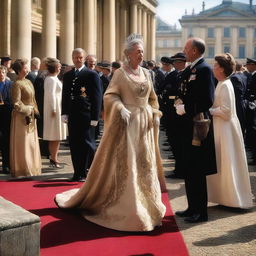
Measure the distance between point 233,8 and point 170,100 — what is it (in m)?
116

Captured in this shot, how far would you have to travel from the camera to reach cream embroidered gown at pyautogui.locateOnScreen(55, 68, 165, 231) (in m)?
5.83

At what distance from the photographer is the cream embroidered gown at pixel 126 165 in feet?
19.1

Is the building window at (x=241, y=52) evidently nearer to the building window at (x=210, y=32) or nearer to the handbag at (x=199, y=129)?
the building window at (x=210, y=32)

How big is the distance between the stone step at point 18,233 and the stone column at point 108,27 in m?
28.6

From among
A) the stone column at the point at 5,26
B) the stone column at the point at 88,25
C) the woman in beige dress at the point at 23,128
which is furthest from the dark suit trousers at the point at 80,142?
the stone column at the point at 88,25

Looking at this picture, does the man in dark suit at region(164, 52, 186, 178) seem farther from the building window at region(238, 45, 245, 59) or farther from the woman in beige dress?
the building window at region(238, 45, 245, 59)

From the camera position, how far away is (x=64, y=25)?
865 inches

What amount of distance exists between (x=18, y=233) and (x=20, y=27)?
12.8 m

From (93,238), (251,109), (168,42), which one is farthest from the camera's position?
(168,42)

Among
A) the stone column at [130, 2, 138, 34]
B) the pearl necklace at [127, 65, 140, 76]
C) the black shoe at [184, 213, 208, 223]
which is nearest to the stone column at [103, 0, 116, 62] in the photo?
the stone column at [130, 2, 138, 34]

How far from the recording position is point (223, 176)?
686 centimetres

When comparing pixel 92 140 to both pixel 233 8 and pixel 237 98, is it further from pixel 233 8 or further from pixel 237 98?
pixel 233 8

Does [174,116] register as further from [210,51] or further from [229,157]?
[210,51]

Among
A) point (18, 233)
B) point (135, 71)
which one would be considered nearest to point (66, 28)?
point (135, 71)
